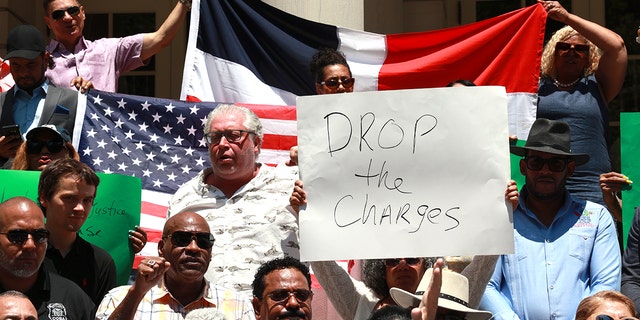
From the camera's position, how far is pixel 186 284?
8.16 m

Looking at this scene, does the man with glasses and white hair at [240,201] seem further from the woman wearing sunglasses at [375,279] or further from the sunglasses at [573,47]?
the sunglasses at [573,47]

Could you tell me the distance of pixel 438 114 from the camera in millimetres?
8000

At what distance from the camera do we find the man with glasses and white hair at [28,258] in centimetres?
779

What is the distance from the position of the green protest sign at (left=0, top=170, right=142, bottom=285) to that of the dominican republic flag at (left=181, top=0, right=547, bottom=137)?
6.31ft

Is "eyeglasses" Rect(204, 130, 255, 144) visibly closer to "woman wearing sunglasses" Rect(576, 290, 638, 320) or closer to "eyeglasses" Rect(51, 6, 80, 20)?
"eyeglasses" Rect(51, 6, 80, 20)

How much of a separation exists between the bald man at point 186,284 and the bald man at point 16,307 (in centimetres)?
76

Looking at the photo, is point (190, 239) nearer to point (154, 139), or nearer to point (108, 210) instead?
point (108, 210)

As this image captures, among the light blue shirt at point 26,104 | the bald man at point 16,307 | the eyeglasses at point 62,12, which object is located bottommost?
the bald man at point 16,307

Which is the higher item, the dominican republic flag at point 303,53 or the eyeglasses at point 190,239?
the dominican republic flag at point 303,53

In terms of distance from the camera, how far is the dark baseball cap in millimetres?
9867

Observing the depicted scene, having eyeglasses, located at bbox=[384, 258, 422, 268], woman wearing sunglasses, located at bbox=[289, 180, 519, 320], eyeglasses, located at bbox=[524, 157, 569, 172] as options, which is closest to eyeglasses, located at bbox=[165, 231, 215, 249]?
woman wearing sunglasses, located at bbox=[289, 180, 519, 320]

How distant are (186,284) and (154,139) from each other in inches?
103

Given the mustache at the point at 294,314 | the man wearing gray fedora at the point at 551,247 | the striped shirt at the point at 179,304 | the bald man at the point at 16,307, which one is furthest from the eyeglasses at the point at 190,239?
the man wearing gray fedora at the point at 551,247

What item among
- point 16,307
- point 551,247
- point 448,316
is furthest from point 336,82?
point 16,307
